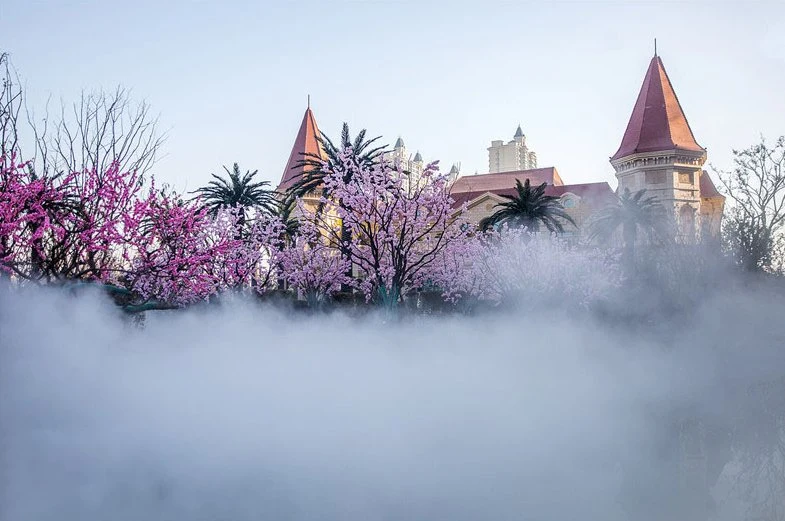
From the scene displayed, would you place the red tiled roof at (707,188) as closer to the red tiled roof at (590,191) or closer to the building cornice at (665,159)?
the building cornice at (665,159)

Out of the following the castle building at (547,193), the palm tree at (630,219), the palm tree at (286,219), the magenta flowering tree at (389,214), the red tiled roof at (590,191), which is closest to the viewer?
the magenta flowering tree at (389,214)

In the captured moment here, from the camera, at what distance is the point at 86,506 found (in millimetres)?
6906

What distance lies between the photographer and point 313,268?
102 feet

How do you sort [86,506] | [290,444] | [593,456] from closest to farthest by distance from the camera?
[86,506]
[290,444]
[593,456]

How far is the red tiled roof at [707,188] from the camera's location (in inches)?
1917

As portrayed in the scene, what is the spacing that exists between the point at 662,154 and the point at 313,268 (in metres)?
25.1

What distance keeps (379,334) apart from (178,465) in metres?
14.0

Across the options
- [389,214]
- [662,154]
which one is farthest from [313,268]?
[662,154]

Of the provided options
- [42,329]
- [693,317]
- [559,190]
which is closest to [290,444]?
[42,329]

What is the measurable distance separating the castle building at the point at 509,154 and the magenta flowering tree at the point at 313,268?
290 ft

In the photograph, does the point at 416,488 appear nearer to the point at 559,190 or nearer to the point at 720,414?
the point at 720,414

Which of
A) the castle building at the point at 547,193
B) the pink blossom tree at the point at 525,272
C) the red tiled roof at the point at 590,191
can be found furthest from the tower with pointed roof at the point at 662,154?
the pink blossom tree at the point at 525,272

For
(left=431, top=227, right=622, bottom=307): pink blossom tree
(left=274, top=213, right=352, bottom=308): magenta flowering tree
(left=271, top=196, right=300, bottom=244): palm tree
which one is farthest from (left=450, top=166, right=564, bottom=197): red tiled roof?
(left=274, top=213, right=352, bottom=308): magenta flowering tree

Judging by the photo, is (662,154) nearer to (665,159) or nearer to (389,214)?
(665,159)
